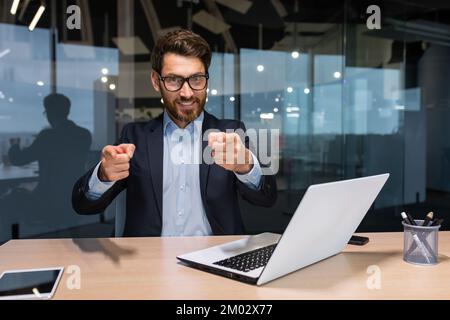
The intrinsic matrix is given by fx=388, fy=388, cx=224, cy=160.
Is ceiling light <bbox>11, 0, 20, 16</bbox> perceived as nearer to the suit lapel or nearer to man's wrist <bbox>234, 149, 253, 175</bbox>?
the suit lapel

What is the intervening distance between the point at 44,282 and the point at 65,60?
340cm

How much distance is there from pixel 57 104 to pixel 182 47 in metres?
2.80

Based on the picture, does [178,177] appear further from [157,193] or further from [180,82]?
[180,82]

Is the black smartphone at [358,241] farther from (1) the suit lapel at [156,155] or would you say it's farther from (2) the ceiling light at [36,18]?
(2) the ceiling light at [36,18]

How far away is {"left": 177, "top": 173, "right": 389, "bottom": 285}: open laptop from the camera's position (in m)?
0.84

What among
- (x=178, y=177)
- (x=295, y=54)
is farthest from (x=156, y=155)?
(x=295, y=54)

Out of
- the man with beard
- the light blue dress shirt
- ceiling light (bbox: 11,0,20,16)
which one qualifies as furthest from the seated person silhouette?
the light blue dress shirt

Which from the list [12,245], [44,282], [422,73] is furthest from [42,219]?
[422,73]

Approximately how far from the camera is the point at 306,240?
922mm

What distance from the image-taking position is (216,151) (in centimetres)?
108

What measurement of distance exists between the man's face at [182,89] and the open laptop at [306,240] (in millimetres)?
613

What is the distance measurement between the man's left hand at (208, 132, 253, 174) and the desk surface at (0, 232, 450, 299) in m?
0.31

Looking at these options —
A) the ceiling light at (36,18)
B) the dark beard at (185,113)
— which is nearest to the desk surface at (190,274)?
the dark beard at (185,113)
